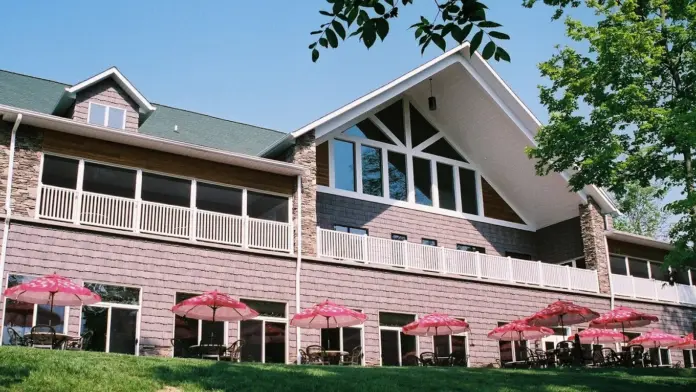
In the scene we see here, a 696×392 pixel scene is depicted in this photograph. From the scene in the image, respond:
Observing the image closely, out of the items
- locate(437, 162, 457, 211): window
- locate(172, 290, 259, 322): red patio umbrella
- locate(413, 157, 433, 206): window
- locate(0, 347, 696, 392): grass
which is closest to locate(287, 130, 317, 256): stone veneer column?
locate(172, 290, 259, 322): red patio umbrella

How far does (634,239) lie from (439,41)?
919 inches

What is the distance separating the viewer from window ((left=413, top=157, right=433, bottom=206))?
24.2 meters

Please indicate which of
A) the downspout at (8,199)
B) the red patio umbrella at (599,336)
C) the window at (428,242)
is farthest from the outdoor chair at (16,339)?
the red patio umbrella at (599,336)

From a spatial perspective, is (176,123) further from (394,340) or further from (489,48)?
(489,48)

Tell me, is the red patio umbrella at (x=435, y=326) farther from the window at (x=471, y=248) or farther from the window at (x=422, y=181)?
the window at (x=422, y=181)

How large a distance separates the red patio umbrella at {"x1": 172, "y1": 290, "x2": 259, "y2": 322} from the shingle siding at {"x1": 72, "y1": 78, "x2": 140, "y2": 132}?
4981 millimetres

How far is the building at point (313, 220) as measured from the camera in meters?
16.7

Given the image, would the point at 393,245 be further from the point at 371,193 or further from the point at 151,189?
the point at 151,189

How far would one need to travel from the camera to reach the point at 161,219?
17859 mm

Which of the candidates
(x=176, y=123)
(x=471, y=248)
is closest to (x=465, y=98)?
(x=471, y=248)

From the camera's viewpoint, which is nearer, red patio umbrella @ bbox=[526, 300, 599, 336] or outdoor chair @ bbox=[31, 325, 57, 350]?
outdoor chair @ bbox=[31, 325, 57, 350]

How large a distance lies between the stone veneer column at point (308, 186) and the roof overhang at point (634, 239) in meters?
10.7

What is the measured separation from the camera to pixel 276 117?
2775 centimetres

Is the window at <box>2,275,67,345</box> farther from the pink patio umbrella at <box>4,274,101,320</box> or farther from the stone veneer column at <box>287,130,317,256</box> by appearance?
the stone veneer column at <box>287,130,317,256</box>
